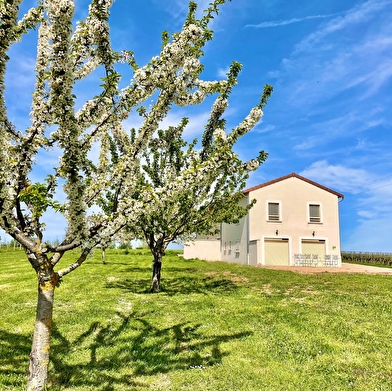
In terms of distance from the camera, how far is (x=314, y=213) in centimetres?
3186

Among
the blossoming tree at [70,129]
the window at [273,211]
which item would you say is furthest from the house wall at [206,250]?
the blossoming tree at [70,129]

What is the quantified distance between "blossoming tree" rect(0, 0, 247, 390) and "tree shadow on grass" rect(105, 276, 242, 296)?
1005 cm

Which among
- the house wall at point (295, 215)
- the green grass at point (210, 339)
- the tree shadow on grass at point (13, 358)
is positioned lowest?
the tree shadow on grass at point (13, 358)

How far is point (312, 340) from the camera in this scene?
875 centimetres

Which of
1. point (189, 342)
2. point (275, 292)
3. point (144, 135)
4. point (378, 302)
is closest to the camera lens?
point (144, 135)

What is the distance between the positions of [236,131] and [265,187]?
21.5 meters

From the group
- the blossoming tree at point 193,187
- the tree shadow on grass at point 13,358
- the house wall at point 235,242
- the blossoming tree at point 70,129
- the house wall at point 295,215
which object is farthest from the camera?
the house wall at point 235,242

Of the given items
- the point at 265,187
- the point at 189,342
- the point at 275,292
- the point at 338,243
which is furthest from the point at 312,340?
the point at 338,243

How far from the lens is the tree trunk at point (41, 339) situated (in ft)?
16.8

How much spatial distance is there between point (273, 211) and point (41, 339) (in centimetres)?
2791

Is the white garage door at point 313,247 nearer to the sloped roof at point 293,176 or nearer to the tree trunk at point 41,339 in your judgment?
the sloped roof at point 293,176

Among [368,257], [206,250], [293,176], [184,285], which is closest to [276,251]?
[293,176]

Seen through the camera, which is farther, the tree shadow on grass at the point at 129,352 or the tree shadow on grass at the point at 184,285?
the tree shadow on grass at the point at 184,285

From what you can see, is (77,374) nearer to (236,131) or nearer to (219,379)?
(219,379)
